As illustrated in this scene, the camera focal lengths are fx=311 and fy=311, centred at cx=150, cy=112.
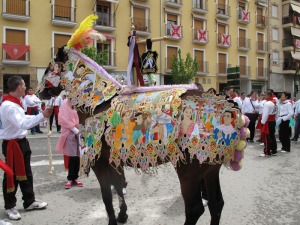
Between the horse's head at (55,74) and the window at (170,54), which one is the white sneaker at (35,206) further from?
the window at (170,54)

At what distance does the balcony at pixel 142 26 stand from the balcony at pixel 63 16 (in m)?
5.20

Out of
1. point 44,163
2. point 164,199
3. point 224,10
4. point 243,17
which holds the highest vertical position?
point 224,10

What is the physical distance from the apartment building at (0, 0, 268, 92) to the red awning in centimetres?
6

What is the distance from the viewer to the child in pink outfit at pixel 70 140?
554 cm

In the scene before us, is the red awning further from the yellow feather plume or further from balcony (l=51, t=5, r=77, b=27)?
the yellow feather plume

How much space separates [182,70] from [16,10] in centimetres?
1343

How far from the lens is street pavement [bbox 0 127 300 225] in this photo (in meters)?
4.29

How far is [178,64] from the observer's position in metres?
26.5

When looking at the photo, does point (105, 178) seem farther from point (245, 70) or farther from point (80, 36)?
point (245, 70)

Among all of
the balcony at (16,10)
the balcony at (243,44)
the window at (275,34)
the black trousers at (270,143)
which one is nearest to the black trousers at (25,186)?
the black trousers at (270,143)

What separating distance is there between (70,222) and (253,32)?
114ft

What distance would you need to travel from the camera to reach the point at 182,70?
86.7ft

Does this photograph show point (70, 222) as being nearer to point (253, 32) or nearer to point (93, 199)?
point (93, 199)

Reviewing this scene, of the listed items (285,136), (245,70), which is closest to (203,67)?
(245,70)
